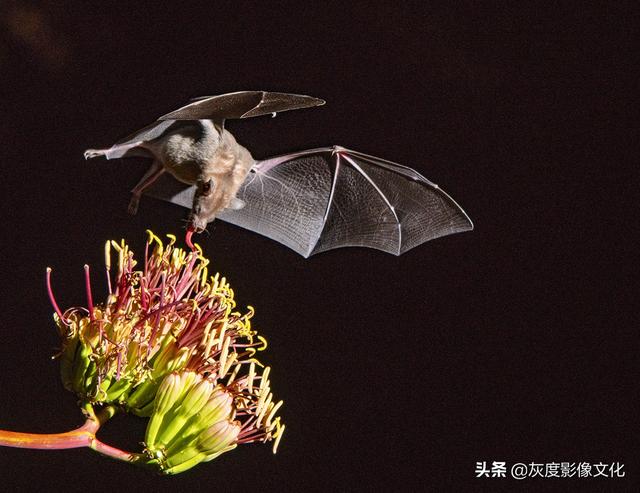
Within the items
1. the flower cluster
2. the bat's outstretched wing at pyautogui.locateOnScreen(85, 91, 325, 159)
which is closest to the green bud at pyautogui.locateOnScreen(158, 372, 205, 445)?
the flower cluster

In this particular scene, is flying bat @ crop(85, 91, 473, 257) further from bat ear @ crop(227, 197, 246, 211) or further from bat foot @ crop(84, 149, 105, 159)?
bat foot @ crop(84, 149, 105, 159)

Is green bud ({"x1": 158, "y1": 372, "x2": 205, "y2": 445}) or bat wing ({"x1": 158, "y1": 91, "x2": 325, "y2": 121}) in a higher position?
bat wing ({"x1": 158, "y1": 91, "x2": 325, "y2": 121})

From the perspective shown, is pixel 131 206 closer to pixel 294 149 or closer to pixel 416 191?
pixel 294 149

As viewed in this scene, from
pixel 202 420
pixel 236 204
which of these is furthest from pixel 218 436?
pixel 236 204

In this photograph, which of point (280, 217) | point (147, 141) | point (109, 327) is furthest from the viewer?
point (280, 217)

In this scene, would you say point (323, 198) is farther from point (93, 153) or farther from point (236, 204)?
point (93, 153)

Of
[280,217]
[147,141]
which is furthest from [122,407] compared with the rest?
[280,217]

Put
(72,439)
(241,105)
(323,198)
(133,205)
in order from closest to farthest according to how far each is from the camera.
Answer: (72,439) → (241,105) → (133,205) → (323,198)
